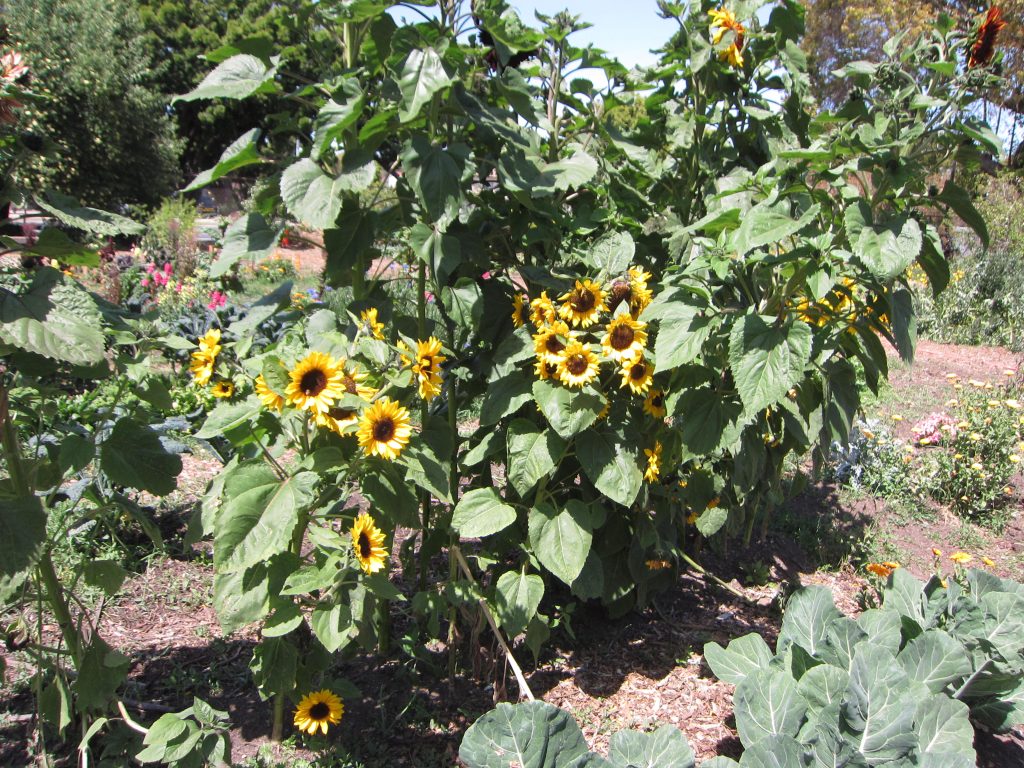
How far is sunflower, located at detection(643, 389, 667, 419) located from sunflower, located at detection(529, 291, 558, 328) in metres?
0.44

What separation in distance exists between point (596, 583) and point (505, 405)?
0.69 m

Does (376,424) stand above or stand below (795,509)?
above

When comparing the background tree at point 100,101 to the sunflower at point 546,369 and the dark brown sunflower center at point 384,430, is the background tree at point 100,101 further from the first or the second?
the dark brown sunflower center at point 384,430

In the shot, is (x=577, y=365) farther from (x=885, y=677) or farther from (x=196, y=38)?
(x=196, y=38)

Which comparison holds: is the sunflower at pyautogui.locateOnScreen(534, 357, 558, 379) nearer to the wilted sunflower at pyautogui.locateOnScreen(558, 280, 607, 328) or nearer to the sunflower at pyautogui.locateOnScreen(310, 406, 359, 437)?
the wilted sunflower at pyautogui.locateOnScreen(558, 280, 607, 328)

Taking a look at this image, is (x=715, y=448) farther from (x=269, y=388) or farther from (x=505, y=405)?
(x=269, y=388)

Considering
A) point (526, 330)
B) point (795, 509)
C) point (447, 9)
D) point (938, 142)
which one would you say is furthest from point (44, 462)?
point (795, 509)

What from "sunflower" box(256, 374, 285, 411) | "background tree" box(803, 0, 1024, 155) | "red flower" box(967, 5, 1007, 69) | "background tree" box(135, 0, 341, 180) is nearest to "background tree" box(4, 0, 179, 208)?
"background tree" box(135, 0, 341, 180)

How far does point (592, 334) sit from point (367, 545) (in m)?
0.84

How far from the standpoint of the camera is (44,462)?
1.95 m

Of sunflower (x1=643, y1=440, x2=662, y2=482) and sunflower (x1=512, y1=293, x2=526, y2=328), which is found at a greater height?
sunflower (x1=512, y1=293, x2=526, y2=328)

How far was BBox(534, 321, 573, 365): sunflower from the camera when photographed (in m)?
2.06

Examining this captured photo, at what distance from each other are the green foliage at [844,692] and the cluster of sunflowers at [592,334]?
2.79ft

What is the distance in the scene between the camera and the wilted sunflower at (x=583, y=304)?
2125 mm
